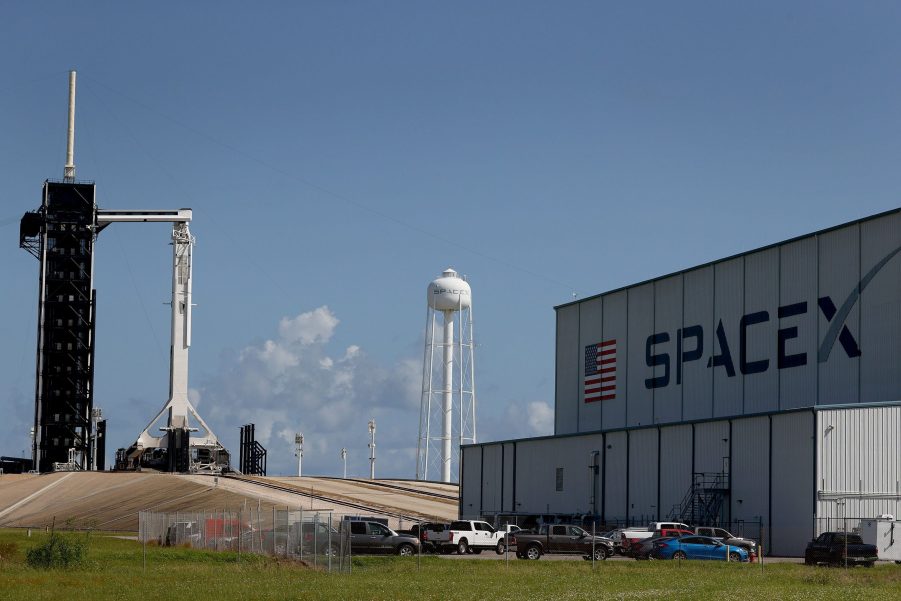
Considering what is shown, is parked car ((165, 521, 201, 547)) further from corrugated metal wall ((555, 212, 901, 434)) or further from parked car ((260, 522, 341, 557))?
corrugated metal wall ((555, 212, 901, 434))

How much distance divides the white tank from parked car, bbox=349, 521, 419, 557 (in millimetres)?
71302

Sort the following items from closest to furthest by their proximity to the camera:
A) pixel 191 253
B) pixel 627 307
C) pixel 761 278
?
pixel 761 278
pixel 627 307
pixel 191 253

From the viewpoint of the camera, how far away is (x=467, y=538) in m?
56.8

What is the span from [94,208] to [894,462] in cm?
7027

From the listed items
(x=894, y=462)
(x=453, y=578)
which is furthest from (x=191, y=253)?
(x=453, y=578)

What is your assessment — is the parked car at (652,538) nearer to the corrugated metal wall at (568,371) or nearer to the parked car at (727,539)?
the parked car at (727,539)

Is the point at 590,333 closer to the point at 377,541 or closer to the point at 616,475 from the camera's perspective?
the point at 616,475

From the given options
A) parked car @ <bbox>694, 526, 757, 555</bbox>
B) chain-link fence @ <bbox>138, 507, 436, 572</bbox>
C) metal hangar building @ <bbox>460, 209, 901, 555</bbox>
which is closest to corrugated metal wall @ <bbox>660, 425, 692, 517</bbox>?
metal hangar building @ <bbox>460, 209, 901, 555</bbox>

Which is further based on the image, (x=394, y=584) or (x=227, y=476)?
(x=227, y=476)

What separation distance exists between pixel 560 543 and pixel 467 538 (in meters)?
4.74

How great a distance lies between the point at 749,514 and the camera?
2419 inches

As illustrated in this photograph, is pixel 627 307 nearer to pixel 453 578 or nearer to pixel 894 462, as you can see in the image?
pixel 894 462

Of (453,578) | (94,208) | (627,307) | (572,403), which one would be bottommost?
(453,578)

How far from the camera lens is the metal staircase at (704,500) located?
63.1 metres
